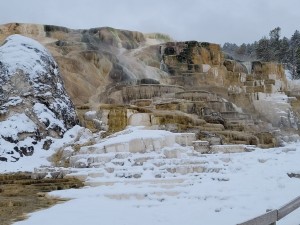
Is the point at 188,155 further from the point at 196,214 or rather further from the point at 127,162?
the point at 196,214

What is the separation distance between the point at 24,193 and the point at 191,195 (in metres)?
4.87

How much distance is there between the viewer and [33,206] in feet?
32.7

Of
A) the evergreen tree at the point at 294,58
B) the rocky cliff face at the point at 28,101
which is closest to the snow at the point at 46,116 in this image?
the rocky cliff face at the point at 28,101

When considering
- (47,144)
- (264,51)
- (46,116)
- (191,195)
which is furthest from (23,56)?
(264,51)

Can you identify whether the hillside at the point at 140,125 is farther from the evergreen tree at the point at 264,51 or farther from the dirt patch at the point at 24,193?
the evergreen tree at the point at 264,51

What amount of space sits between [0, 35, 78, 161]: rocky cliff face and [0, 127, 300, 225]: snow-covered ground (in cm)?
520

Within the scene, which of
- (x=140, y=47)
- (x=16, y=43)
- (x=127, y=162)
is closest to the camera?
(x=127, y=162)

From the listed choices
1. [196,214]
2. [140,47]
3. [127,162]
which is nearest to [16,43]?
[127,162]

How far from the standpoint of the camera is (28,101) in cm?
2011

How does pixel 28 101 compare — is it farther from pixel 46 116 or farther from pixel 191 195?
pixel 191 195

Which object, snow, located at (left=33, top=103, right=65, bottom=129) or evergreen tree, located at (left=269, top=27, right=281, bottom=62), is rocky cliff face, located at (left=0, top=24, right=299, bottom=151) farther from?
evergreen tree, located at (left=269, top=27, right=281, bottom=62)

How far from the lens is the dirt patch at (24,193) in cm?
923

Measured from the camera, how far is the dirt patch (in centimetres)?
923

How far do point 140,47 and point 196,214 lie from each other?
123 feet
